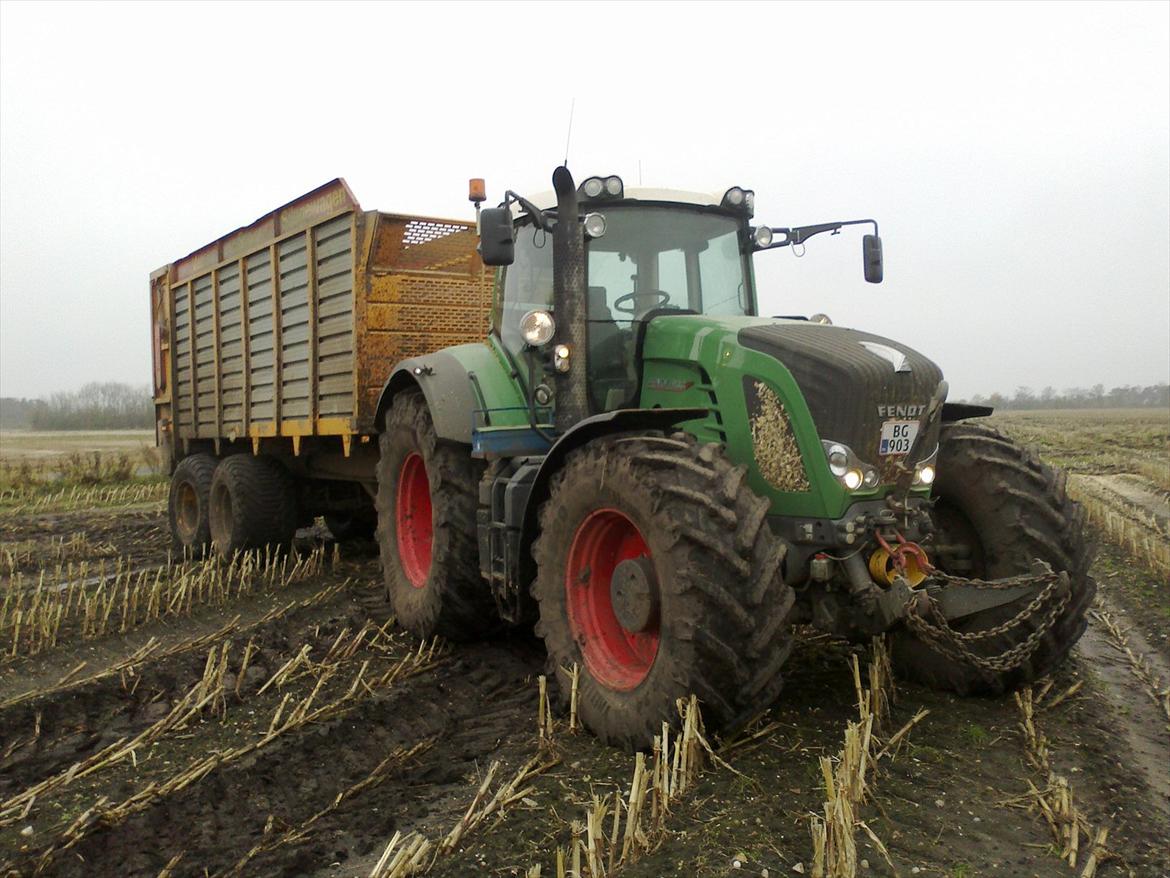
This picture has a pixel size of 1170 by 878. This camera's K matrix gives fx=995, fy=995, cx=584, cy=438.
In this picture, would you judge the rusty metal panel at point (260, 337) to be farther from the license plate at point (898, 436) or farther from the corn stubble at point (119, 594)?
the license plate at point (898, 436)

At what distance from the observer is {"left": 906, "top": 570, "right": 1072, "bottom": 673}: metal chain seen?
13.8 feet

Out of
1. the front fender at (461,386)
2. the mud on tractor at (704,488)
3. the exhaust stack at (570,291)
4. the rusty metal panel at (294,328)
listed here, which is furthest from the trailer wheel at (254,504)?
the exhaust stack at (570,291)

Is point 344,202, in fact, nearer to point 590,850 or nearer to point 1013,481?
point 1013,481

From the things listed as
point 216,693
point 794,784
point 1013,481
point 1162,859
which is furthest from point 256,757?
point 1013,481

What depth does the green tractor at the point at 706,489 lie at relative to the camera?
3.89m

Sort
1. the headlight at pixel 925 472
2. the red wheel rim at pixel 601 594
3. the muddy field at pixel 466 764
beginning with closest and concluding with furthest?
the muddy field at pixel 466 764
the red wheel rim at pixel 601 594
the headlight at pixel 925 472

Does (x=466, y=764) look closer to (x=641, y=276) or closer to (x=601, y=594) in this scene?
(x=601, y=594)

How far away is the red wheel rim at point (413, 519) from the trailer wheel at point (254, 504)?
8.86ft

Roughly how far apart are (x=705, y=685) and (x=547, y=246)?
2.73m

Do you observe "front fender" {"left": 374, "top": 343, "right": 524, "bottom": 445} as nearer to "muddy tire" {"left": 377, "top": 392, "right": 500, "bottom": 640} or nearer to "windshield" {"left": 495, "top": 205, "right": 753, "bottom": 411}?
"muddy tire" {"left": 377, "top": 392, "right": 500, "bottom": 640}

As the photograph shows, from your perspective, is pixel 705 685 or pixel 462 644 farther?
pixel 462 644

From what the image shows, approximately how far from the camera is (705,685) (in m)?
3.78

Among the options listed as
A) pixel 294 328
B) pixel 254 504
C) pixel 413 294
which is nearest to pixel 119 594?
pixel 254 504

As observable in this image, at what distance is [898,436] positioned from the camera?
14.3 ft
